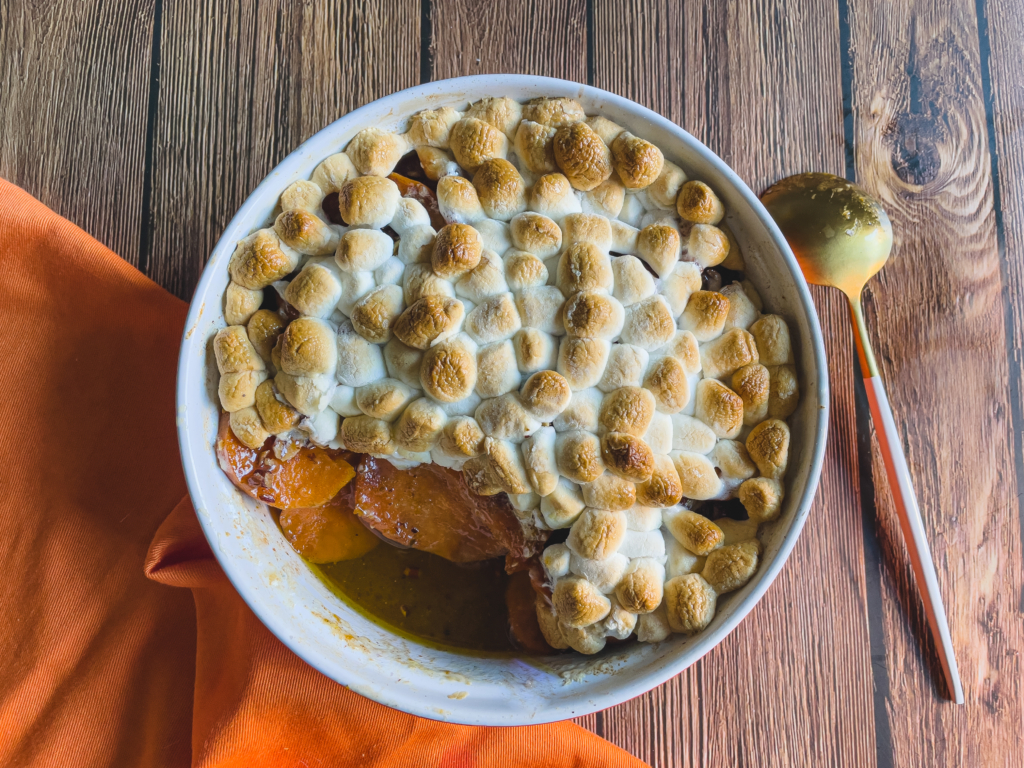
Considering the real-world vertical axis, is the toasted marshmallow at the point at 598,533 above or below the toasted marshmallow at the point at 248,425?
below

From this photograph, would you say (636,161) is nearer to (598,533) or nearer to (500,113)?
(500,113)

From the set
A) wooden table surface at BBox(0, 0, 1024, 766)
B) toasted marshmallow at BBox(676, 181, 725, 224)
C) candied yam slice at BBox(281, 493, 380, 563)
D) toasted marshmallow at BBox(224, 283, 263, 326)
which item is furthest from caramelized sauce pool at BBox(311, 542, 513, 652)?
toasted marshmallow at BBox(676, 181, 725, 224)

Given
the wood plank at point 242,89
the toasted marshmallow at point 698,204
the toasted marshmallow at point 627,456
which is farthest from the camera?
the wood plank at point 242,89

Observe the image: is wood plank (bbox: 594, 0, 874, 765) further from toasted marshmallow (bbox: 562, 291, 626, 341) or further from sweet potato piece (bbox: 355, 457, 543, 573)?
toasted marshmallow (bbox: 562, 291, 626, 341)

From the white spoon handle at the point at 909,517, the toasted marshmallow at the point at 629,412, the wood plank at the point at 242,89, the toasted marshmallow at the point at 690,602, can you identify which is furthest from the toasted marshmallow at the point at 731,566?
the wood plank at the point at 242,89

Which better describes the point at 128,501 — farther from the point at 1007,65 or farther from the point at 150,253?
the point at 1007,65

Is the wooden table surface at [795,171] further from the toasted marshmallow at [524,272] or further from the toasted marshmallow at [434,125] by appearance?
the toasted marshmallow at [524,272]

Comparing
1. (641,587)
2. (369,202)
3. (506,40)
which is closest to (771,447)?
(641,587)

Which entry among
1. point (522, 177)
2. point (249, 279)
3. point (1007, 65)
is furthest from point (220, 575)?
point (1007, 65)
